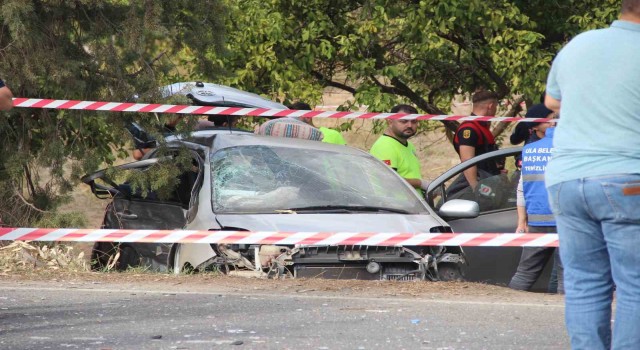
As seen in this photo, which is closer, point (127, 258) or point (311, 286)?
point (311, 286)

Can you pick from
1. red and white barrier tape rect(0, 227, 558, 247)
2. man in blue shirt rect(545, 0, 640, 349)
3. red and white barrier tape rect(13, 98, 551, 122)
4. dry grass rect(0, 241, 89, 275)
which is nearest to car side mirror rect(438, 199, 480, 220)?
red and white barrier tape rect(0, 227, 558, 247)

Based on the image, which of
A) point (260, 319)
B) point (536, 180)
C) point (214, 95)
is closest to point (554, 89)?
point (260, 319)

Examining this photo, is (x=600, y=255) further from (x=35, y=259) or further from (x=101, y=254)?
(x=101, y=254)

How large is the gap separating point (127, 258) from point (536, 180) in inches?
137

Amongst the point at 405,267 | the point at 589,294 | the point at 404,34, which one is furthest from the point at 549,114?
the point at 589,294

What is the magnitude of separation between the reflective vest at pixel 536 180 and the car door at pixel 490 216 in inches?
27.3

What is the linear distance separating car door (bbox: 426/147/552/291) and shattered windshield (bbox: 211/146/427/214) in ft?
1.89

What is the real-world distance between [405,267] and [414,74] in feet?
22.2

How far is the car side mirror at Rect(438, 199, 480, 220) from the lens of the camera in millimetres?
8391

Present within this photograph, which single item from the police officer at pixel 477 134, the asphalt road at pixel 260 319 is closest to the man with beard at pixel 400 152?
the police officer at pixel 477 134

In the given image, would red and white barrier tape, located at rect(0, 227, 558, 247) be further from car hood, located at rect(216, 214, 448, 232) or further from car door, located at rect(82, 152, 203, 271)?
car door, located at rect(82, 152, 203, 271)

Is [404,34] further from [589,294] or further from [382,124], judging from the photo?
[589,294]

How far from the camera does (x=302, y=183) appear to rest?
860 centimetres

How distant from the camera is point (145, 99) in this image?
9.89 meters
